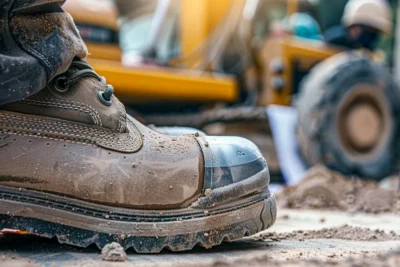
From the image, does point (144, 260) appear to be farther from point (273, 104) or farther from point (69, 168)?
point (273, 104)

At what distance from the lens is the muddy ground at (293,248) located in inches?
38.4

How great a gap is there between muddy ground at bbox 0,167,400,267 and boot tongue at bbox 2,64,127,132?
278 mm

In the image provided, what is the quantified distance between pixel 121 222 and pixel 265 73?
125 inches

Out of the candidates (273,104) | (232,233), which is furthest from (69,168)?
(273,104)

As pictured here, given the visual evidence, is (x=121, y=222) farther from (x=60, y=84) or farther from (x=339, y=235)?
(x=339, y=235)

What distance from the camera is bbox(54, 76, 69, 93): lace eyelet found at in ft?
3.76

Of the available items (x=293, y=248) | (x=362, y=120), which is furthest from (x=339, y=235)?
(x=362, y=120)

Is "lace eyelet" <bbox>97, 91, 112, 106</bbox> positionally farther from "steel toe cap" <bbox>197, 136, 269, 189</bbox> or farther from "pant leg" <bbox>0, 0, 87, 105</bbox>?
"steel toe cap" <bbox>197, 136, 269, 189</bbox>

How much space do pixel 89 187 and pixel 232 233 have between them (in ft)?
1.07

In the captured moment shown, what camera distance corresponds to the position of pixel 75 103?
116 cm

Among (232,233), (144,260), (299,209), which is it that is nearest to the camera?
(144,260)

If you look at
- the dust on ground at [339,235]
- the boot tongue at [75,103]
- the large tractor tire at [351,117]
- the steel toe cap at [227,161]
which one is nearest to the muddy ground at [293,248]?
the dust on ground at [339,235]

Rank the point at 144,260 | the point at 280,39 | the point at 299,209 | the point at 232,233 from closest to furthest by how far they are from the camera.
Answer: the point at 144,260 < the point at 232,233 < the point at 299,209 < the point at 280,39

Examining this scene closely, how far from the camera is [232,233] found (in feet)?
3.86
